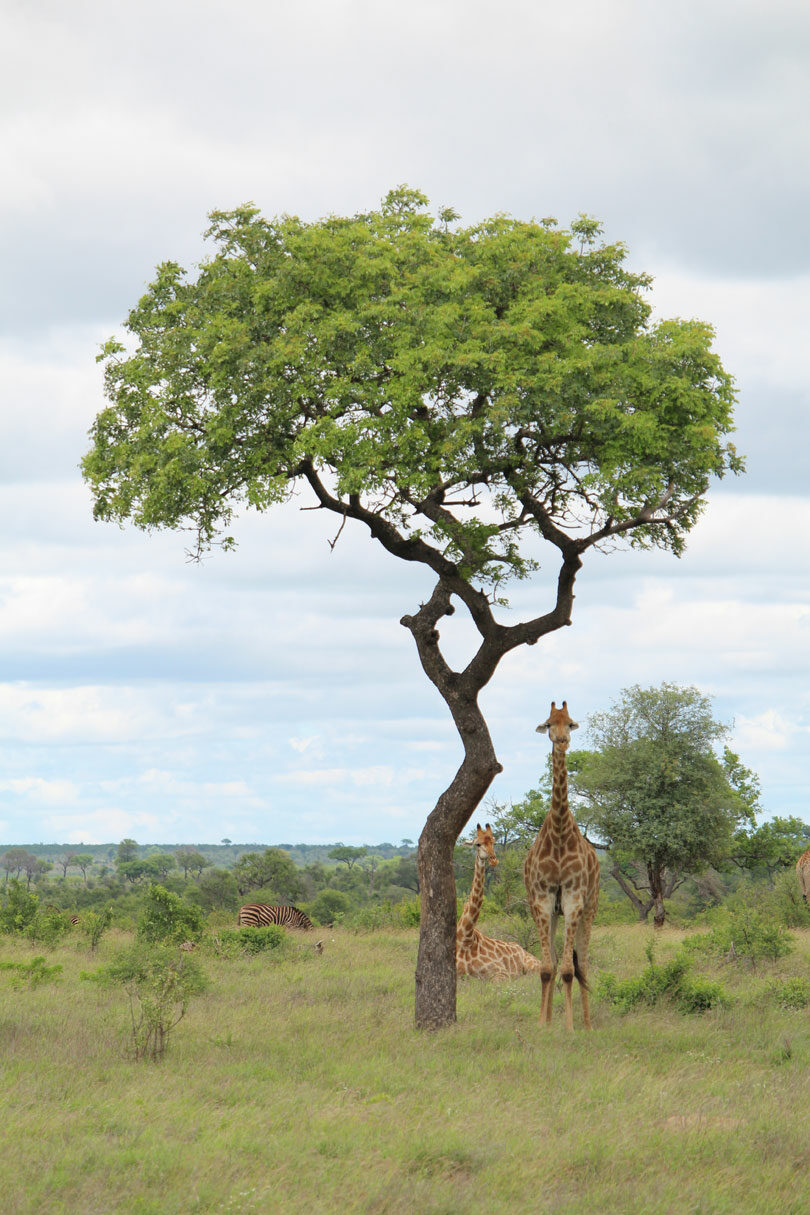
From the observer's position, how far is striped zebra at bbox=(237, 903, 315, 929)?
30.6m

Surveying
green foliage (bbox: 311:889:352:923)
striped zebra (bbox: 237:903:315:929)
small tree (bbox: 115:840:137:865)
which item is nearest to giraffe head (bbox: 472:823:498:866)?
striped zebra (bbox: 237:903:315:929)

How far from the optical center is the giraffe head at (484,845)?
819 inches

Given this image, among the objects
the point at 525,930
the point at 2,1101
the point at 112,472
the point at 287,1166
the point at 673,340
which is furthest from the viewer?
the point at 525,930

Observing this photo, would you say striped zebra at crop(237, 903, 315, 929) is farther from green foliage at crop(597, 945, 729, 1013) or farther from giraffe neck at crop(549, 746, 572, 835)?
giraffe neck at crop(549, 746, 572, 835)

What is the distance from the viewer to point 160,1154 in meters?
9.37

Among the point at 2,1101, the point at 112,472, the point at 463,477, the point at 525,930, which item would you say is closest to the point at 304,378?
the point at 463,477

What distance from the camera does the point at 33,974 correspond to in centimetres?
1967

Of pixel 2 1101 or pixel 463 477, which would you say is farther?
pixel 463 477

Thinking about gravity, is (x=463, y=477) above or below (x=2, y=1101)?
above

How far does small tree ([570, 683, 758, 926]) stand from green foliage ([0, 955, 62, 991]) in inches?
768

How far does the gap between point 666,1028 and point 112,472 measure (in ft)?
38.4

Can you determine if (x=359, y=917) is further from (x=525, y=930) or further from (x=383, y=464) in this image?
(x=383, y=464)

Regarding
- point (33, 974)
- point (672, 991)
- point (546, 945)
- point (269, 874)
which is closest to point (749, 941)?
point (672, 991)

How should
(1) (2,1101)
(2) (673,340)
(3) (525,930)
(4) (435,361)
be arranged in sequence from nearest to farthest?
(1) (2,1101) → (4) (435,361) → (2) (673,340) → (3) (525,930)
